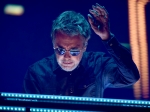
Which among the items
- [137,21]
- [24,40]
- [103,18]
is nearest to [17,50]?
[24,40]

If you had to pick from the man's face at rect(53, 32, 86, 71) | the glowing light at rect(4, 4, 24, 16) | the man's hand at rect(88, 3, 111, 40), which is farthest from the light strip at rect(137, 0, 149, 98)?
the glowing light at rect(4, 4, 24, 16)

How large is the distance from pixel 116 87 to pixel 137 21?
0.49 m

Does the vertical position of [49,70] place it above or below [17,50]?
below

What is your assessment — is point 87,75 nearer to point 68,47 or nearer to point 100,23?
point 68,47

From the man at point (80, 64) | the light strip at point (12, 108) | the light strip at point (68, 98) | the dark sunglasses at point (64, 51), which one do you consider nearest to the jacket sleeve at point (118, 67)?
the man at point (80, 64)

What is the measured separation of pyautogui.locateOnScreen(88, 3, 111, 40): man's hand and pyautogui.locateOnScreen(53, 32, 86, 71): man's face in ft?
0.40

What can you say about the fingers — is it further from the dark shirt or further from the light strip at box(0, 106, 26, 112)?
the light strip at box(0, 106, 26, 112)

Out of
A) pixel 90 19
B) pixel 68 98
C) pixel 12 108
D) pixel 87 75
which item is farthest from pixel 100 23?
pixel 12 108

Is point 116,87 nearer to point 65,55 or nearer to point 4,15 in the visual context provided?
point 65,55

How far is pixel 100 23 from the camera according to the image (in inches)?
84.4

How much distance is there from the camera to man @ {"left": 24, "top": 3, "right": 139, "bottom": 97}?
2.12 meters

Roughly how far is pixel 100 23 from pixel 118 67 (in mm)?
331

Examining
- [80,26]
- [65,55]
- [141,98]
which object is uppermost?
[80,26]

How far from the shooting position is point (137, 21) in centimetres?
219
